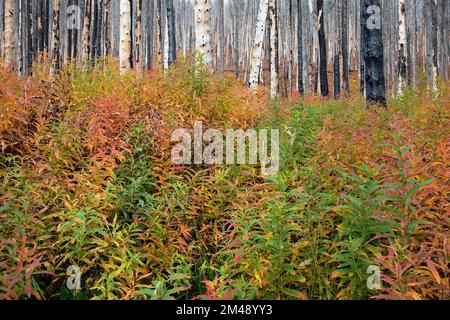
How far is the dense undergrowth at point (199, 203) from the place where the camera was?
8.19 feet

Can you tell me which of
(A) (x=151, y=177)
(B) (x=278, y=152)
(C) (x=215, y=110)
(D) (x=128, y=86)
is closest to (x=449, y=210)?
(B) (x=278, y=152)

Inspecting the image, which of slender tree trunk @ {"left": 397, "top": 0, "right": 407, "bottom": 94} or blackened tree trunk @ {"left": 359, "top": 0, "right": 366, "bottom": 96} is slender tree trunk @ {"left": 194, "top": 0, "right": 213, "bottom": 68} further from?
slender tree trunk @ {"left": 397, "top": 0, "right": 407, "bottom": 94}

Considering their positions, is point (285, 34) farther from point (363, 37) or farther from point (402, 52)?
point (363, 37)

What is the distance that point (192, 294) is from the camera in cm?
298

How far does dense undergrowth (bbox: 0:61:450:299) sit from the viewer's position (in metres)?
2.50

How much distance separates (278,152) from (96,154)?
1.95 meters


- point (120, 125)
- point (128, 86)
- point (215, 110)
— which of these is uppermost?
point (128, 86)
